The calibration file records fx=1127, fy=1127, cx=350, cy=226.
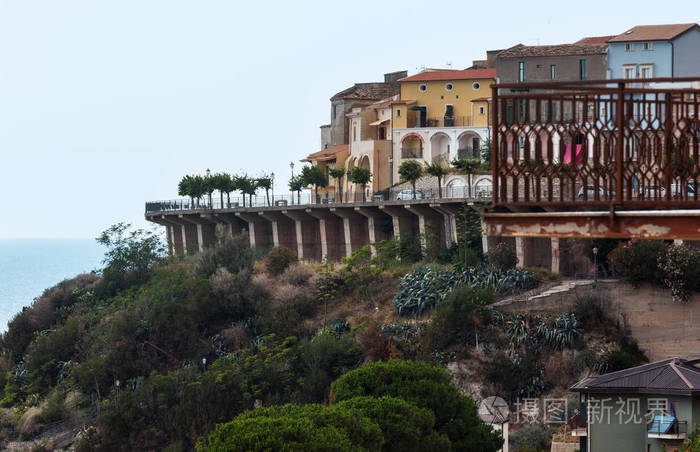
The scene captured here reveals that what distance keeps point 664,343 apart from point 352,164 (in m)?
29.8

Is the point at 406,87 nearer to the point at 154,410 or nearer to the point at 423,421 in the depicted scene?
the point at 154,410

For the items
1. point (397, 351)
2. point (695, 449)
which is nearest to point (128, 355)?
point (397, 351)

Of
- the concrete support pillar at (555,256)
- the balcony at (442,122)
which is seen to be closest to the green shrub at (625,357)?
the concrete support pillar at (555,256)

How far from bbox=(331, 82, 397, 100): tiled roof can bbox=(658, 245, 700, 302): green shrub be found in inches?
1392

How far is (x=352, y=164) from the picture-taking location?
6575 cm

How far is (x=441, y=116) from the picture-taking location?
62.3 m

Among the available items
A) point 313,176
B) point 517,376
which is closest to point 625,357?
point 517,376

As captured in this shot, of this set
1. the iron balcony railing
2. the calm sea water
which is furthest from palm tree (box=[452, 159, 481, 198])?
the calm sea water

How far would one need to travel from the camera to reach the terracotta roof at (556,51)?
178 feet

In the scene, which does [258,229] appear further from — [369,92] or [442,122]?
[369,92]

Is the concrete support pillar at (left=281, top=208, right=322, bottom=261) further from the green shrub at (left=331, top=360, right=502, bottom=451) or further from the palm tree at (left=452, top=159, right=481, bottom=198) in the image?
the green shrub at (left=331, top=360, right=502, bottom=451)

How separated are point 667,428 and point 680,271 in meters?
11.7

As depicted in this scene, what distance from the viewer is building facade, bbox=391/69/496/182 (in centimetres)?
6075

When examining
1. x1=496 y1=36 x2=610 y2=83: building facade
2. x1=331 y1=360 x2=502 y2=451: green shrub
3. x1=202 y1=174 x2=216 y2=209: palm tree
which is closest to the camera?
x1=331 y1=360 x2=502 y2=451: green shrub
